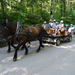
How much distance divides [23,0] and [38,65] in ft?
28.7

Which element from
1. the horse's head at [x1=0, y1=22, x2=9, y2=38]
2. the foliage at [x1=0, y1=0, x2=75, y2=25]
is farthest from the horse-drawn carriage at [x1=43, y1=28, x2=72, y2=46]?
the horse's head at [x1=0, y1=22, x2=9, y2=38]

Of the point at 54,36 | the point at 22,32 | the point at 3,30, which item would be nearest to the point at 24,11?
the point at 54,36

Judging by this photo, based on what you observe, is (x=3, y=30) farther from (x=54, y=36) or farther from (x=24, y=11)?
(x=24, y=11)

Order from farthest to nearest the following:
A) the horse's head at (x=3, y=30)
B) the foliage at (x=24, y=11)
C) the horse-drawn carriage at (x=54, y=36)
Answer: the foliage at (x=24, y=11) → the horse-drawn carriage at (x=54, y=36) → the horse's head at (x=3, y=30)

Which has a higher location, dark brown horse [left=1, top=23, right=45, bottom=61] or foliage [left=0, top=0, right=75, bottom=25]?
foliage [left=0, top=0, right=75, bottom=25]

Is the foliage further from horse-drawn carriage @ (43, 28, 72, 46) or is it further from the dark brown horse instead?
the dark brown horse

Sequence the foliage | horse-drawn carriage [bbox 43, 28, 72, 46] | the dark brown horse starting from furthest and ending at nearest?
the foliage
horse-drawn carriage [bbox 43, 28, 72, 46]
the dark brown horse

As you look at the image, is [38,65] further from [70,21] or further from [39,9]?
[70,21]

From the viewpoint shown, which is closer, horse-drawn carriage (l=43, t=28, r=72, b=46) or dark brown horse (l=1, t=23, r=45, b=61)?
dark brown horse (l=1, t=23, r=45, b=61)

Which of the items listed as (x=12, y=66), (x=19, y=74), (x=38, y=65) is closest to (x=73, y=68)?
(x=38, y=65)

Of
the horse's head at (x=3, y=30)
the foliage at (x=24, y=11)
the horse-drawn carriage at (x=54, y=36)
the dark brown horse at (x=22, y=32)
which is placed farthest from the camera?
the foliage at (x=24, y=11)

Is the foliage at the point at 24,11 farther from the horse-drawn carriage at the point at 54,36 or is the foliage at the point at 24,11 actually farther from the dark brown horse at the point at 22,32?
the dark brown horse at the point at 22,32

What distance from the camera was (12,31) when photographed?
532 cm

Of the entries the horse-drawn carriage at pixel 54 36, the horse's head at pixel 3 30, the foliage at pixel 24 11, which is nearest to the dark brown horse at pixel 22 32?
the horse's head at pixel 3 30
